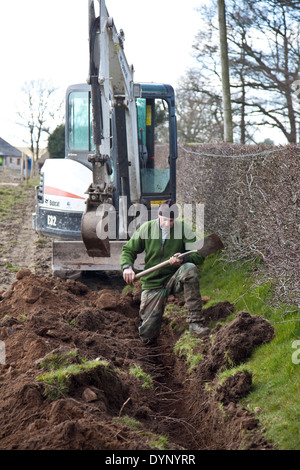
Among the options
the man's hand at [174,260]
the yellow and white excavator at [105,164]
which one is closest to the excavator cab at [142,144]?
the yellow and white excavator at [105,164]

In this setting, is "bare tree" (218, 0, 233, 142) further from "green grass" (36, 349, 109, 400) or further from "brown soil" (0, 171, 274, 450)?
"green grass" (36, 349, 109, 400)

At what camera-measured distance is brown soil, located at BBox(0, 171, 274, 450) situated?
3.83 meters

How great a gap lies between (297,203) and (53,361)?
2875 millimetres

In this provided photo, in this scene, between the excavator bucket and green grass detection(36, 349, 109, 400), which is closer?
green grass detection(36, 349, 109, 400)

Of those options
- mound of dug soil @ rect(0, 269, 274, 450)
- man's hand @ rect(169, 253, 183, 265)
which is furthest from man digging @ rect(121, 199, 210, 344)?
mound of dug soil @ rect(0, 269, 274, 450)

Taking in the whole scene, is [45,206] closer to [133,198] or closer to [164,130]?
[133,198]

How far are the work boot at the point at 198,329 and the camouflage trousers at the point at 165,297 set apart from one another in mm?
54

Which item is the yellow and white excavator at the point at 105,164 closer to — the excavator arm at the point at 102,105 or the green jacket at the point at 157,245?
the excavator arm at the point at 102,105

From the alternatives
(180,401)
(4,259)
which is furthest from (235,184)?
(4,259)

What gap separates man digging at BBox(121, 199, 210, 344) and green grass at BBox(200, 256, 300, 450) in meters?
0.72

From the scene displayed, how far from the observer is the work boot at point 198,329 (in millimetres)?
6355

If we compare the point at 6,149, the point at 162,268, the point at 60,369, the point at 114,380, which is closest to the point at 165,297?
the point at 162,268

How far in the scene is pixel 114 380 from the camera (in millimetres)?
4723

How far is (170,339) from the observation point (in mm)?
6969
